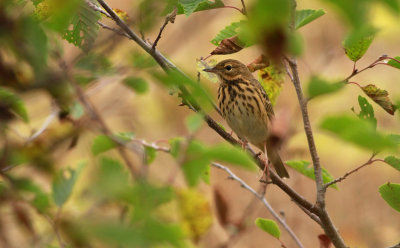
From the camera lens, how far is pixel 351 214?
5.93 meters

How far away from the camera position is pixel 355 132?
0.71 metres

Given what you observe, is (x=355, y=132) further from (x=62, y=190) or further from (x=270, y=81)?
(x=270, y=81)

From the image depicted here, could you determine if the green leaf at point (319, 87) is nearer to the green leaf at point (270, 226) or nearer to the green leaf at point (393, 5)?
the green leaf at point (393, 5)

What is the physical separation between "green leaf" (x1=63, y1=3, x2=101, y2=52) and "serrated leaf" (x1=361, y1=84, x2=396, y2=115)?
0.81 meters

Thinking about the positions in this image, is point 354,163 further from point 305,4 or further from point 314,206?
point 314,206

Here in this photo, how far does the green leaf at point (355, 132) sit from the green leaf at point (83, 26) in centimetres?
46

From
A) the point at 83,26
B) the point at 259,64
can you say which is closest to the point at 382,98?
the point at 259,64

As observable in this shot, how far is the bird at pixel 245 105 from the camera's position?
344 centimetres

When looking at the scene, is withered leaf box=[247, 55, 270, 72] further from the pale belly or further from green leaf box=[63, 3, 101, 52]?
the pale belly

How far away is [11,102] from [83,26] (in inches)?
26.4

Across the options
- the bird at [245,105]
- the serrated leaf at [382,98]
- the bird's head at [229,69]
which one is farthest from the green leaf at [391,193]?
the bird's head at [229,69]

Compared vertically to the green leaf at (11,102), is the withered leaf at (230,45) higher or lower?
lower

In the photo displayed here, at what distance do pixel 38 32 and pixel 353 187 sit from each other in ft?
20.1

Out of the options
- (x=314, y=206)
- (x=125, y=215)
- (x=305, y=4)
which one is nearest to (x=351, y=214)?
(x=305, y=4)
